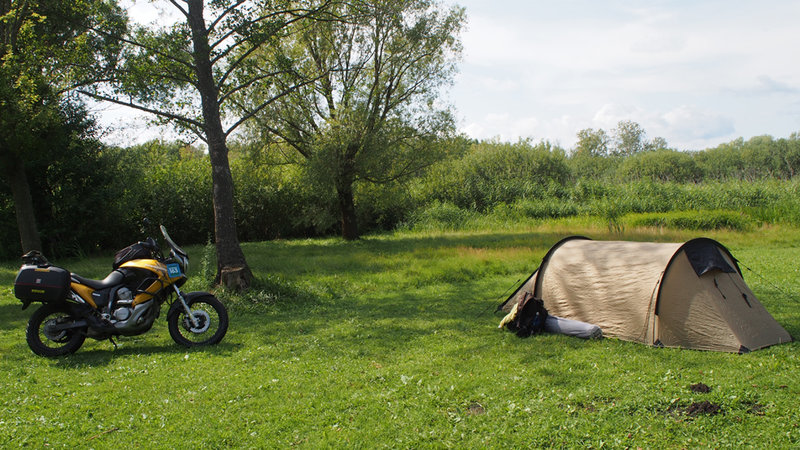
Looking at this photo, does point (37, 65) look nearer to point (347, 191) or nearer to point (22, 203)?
point (22, 203)

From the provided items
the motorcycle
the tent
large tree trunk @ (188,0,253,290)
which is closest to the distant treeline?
large tree trunk @ (188,0,253,290)

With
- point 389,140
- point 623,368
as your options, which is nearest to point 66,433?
point 623,368

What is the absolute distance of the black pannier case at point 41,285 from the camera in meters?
6.00

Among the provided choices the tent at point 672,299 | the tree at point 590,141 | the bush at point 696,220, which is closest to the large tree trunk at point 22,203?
the tent at point 672,299

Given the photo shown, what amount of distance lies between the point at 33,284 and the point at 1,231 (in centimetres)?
1384

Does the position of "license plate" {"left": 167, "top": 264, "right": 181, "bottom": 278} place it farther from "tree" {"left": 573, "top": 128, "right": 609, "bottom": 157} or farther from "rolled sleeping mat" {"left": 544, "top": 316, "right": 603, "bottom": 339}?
"tree" {"left": 573, "top": 128, "right": 609, "bottom": 157}

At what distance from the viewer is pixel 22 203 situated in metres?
14.2

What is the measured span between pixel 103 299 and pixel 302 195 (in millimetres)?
18642

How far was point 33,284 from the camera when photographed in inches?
237

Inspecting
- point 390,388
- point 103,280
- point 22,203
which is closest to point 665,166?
point 22,203

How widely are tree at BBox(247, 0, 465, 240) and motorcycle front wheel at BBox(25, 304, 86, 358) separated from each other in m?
12.1

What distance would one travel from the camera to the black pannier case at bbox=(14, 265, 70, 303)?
600 centimetres

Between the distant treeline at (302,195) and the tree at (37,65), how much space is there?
260 cm

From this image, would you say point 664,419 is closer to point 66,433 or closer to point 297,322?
point 66,433
